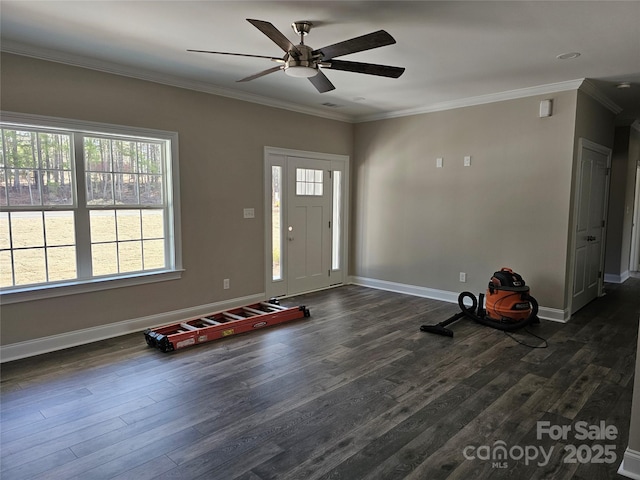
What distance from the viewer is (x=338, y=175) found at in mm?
6586

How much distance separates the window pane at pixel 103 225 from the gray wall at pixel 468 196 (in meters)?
3.81

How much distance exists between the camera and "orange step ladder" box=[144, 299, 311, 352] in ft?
12.8

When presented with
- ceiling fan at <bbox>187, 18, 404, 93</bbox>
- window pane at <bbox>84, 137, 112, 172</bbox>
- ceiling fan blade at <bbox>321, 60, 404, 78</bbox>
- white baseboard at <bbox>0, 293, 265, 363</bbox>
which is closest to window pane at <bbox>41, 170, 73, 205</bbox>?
window pane at <bbox>84, 137, 112, 172</bbox>

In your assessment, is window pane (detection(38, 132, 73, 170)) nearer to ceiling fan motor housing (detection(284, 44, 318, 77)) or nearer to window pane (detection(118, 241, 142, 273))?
window pane (detection(118, 241, 142, 273))

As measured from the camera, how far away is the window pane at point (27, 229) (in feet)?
11.8

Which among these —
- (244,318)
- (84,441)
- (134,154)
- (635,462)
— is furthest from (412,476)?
(134,154)

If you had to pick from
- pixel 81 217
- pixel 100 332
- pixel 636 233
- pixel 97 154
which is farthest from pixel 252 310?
pixel 636 233

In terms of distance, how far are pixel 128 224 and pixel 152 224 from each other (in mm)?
261

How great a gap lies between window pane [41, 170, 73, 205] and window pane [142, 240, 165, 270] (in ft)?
2.88

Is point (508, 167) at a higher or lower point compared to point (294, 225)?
higher

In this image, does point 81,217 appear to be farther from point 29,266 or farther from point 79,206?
point 29,266

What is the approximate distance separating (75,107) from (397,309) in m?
4.24

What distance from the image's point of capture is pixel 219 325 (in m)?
4.22

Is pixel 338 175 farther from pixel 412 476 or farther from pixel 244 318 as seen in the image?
pixel 412 476
